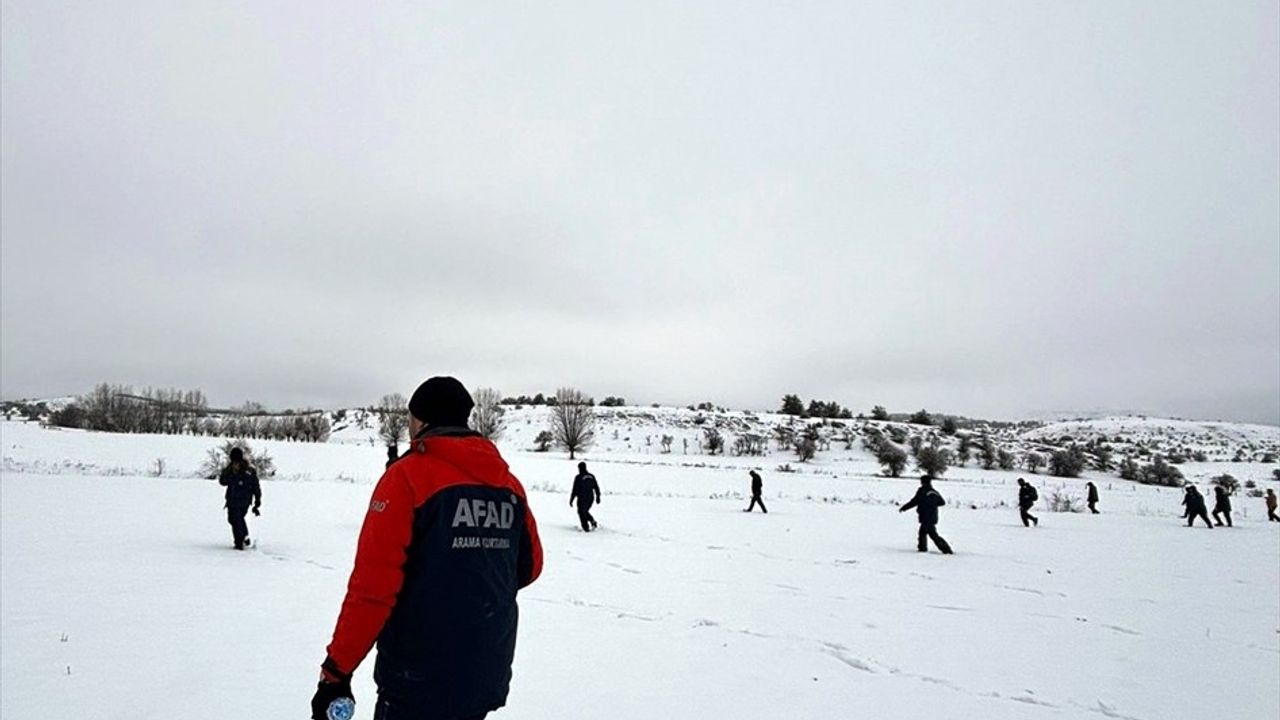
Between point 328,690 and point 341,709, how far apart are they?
0.11 meters

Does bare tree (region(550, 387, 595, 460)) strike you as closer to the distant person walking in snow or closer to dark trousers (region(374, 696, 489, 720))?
the distant person walking in snow

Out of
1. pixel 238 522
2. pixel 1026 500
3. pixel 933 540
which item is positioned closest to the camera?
pixel 238 522

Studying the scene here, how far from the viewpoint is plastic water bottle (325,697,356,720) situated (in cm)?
264

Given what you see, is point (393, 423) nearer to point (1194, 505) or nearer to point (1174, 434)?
point (1194, 505)

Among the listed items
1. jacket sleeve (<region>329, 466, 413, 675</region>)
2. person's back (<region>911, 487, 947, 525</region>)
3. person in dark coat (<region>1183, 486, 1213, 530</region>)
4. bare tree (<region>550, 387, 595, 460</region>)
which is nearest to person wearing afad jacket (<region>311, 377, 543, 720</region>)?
jacket sleeve (<region>329, 466, 413, 675</region>)

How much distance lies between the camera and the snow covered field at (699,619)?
538 centimetres

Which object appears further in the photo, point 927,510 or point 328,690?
point 927,510

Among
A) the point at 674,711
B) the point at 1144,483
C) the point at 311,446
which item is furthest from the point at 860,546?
the point at 1144,483

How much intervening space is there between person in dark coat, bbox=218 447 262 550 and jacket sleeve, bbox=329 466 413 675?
9.91 meters

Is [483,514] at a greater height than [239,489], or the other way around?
[483,514]

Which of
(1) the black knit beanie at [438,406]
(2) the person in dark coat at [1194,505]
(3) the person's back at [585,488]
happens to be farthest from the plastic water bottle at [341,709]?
(2) the person in dark coat at [1194,505]

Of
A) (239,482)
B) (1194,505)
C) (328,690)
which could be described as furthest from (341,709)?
(1194,505)

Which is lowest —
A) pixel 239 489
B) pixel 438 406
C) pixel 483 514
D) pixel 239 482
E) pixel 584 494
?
pixel 584 494

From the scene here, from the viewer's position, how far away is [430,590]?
2.70 meters
